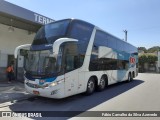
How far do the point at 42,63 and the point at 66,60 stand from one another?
1046 mm

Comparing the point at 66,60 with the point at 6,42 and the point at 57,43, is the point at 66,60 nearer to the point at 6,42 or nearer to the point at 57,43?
the point at 57,43

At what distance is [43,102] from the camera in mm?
8555

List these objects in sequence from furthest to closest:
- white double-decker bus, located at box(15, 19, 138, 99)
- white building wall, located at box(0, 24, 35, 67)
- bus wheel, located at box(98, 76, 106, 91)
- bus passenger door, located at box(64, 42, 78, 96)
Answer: white building wall, located at box(0, 24, 35, 67) < bus wheel, located at box(98, 76, 106, 91) < bus passenger door, located at box(64, 42, 78, 96) < white double-decker bus, located at box(15, 19, 138, 99)

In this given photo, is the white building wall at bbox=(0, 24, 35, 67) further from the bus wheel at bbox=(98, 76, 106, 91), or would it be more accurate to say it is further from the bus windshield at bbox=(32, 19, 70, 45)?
the bus wheel at bbox=(98, 76, 106, 91)

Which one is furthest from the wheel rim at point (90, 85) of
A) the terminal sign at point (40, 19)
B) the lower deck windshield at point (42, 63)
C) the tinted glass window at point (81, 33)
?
the terminal sign at point (40, 19)

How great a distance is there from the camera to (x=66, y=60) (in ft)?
27.0

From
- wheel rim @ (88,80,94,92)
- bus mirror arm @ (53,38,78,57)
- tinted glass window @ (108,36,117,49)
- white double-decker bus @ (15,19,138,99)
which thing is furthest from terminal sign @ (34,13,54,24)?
bus mirror arm @ (53,38,78,57)

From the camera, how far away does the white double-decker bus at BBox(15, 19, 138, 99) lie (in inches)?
311

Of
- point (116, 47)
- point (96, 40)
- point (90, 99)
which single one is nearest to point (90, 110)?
point (90, 99)

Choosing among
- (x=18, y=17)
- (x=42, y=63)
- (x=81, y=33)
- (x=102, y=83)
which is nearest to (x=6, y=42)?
(x=18, y=17)

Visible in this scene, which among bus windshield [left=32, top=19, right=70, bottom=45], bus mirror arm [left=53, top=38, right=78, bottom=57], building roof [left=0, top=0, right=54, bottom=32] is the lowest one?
bus mirror arm [left=53, top=38, right=78, bottom=57]

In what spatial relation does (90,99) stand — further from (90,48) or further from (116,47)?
(116,47)

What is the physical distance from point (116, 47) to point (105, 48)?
7.62ft

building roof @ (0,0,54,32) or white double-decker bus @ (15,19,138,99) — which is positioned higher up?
building roof @ (0,0,54,32)
